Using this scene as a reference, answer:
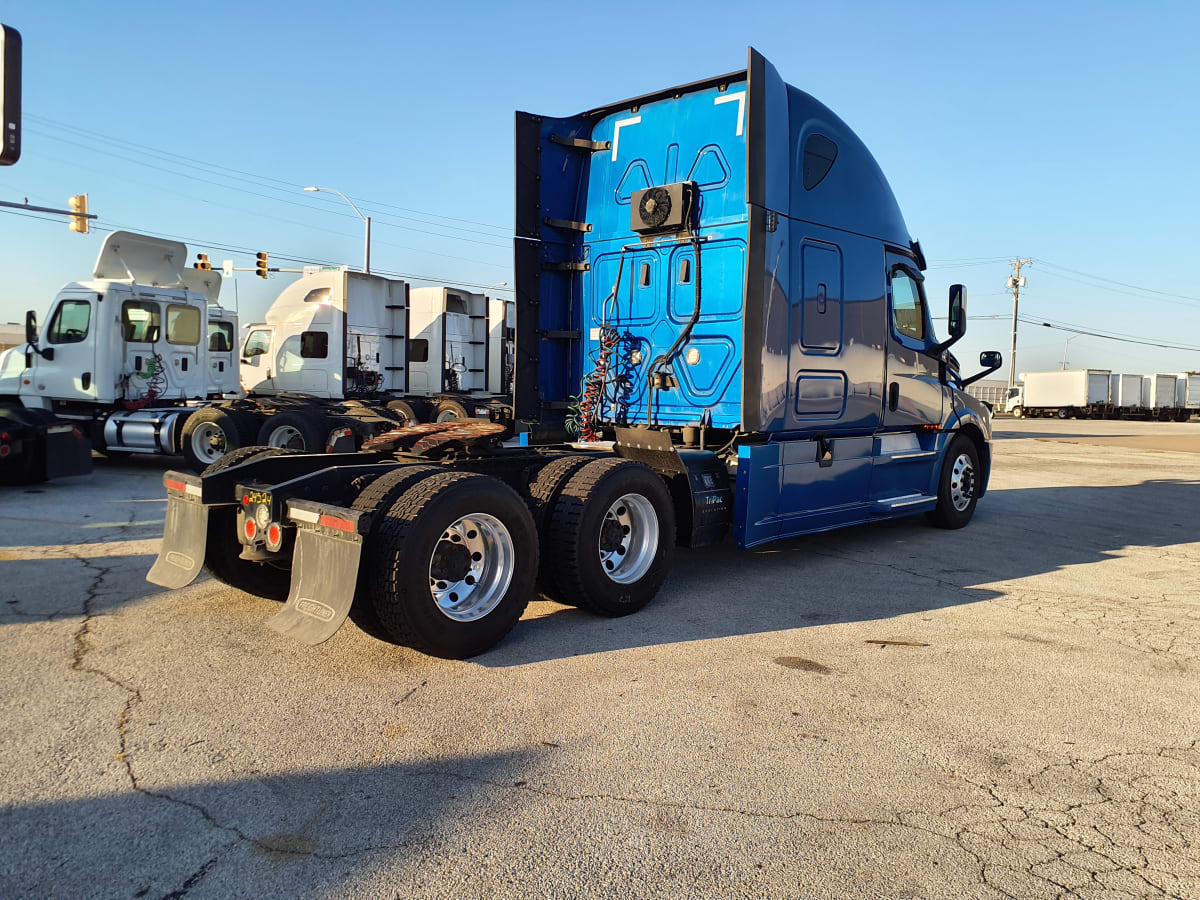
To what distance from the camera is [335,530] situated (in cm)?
428

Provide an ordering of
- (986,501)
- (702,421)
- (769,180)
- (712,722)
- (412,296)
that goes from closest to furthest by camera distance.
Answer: (712,722) → (769,180) → (702,421) → (986,501) → (412,296)

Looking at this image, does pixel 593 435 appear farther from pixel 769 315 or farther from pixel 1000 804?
pixel 1000 804

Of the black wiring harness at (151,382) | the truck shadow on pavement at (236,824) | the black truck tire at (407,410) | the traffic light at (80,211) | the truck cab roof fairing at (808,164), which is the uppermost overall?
the traffic light at (80,211)

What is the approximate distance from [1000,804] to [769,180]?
185 inches

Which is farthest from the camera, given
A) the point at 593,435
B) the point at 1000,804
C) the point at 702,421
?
the point at 593,435

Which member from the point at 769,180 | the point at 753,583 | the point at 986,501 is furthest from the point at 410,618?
the point at 986,501

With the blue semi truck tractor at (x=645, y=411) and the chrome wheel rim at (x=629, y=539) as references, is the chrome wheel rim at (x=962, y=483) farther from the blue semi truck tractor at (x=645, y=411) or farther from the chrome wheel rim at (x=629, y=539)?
the chrome wheel rim at (x=629, y=539)

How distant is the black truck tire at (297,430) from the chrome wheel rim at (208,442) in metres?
0.73

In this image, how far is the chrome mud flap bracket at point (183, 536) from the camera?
503cm

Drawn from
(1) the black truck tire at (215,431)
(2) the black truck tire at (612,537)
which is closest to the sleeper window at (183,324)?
(1) the black truck tire at (215,431)

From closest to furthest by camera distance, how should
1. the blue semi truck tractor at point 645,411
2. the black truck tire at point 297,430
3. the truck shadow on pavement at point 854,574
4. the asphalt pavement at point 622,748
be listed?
the asphalt pavement at point 622,748, the blue semi truck tractor at point 645,411, the truck shadow on pavement at point 854,574, the black truck tire at point 297,430

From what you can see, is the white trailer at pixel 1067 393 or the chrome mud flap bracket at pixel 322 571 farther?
the white trailer at pixel 1067 393

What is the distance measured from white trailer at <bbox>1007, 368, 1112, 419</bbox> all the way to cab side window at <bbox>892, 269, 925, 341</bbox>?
174ft

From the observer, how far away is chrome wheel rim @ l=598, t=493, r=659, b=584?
578 cm
